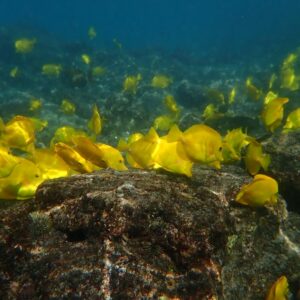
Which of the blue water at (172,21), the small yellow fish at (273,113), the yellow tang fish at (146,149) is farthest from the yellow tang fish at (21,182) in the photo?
the blue water at (172,21)

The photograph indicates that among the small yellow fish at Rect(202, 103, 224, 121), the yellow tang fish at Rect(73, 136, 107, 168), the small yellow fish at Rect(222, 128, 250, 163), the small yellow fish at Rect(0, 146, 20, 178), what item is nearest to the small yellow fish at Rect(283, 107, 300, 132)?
the small yellow fish at Rect(222, 128, 250, 163)

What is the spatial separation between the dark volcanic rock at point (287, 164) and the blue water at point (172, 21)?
114ft

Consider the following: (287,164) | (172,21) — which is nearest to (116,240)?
(287,164)

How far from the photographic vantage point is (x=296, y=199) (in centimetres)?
566

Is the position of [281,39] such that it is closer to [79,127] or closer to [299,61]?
[299,61]

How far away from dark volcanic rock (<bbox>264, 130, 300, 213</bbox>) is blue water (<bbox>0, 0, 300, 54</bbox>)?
3464cm

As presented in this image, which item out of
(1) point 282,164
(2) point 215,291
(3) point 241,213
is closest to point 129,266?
(2) point 215,291

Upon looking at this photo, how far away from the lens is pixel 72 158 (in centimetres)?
417

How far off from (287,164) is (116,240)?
3.47 meters

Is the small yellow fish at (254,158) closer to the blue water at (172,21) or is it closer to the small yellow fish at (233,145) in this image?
the small yellow fish at (233,145)

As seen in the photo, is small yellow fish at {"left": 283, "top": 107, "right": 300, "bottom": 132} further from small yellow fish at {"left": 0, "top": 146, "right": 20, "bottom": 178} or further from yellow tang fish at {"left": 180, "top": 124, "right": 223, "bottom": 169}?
small yellow fish at {"left": 0, "top": 146, "right": 20, "bottom": 178}

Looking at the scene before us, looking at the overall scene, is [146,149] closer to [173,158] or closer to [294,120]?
[173,158]

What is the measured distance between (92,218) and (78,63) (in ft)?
81.3

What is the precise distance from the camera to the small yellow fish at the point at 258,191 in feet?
12.6
